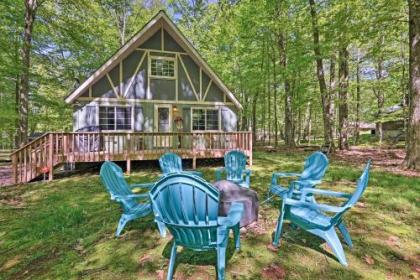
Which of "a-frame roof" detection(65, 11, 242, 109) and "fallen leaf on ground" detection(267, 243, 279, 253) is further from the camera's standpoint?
"a-frame roof" detection(65, 11, 242, 109)

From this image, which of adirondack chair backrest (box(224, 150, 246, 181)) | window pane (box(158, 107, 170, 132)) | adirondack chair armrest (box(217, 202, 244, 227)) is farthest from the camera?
window pane (box(158, 107, 170, 132))

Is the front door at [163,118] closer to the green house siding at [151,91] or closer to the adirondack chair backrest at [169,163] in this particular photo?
the green house siding at [151,91]

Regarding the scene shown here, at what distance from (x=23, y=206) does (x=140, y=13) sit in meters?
21.4

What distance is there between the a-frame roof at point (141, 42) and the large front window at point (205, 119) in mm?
1190

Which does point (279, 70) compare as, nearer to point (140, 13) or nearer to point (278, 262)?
point (140, 13)

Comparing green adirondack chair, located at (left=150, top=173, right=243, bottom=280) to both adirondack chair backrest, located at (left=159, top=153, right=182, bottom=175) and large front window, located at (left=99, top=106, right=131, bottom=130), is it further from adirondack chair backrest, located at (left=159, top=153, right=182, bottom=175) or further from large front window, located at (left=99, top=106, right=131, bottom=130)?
large front window, located at (left=99, top=106, right=131, bottom=130)

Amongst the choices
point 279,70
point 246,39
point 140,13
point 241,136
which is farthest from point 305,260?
point 140,13

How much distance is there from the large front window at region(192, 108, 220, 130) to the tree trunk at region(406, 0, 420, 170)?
7814mm

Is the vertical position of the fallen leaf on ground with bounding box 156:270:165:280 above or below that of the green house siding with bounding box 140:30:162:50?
below

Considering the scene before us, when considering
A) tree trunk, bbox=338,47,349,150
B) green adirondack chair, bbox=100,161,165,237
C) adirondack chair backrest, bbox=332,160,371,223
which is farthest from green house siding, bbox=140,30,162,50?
adirondack chair backrest, bbox=332,160,371,223

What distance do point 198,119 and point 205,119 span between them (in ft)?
1.19

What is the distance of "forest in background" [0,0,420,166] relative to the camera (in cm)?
1051

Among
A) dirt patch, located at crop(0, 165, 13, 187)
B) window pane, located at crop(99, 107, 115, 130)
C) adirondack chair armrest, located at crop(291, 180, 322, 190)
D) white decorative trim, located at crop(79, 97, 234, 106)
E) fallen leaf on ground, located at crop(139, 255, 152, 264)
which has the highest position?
white decorative trim, located at crop(79, 97, 234, 106)

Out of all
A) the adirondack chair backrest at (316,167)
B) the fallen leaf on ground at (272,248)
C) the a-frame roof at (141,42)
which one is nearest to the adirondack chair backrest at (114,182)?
the fallen leaf on ground at (272,248)
